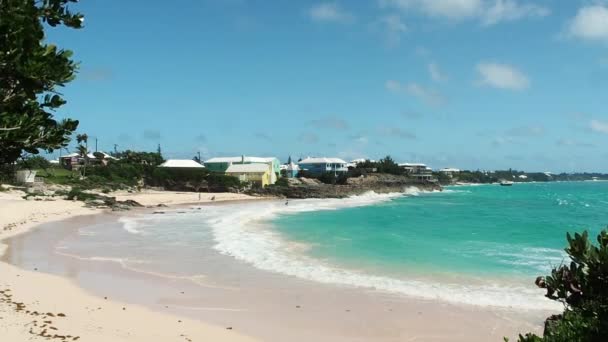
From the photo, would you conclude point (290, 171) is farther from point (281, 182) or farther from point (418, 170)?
point (418, 170)

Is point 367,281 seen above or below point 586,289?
below

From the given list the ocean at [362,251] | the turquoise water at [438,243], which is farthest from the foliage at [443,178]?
the ocean at [362,251]

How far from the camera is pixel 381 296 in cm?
1352

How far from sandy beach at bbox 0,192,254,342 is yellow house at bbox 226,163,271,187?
6720 centimetres

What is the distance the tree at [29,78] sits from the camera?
4.07 meters

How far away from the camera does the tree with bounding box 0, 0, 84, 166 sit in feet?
13.4

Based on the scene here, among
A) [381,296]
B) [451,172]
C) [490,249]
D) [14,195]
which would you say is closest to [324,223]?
[490,249]

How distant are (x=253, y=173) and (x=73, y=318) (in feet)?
240

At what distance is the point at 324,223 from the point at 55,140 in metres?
31.7

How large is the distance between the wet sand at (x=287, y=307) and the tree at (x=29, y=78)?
677 cm

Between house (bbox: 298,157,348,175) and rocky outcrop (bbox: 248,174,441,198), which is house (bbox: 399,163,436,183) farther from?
house (bbox: 298,157,348,175)

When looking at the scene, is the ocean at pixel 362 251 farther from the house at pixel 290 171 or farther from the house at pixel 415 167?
the house at pixel 415 167

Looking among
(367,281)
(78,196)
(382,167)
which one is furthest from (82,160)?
(367,281)

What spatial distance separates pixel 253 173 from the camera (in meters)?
82.9
